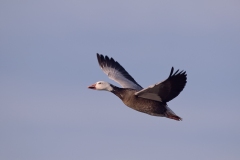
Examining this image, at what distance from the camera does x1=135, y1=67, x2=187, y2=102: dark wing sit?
23.2 m

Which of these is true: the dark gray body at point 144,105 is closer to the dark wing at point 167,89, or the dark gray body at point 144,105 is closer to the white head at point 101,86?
the dark wing at point 167,89

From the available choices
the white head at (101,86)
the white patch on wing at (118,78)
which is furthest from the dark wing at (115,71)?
the white head at (101,86)

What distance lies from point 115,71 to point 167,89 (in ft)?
20.7

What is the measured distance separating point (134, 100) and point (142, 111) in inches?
20.3

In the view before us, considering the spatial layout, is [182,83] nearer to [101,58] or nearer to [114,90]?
[114,90]

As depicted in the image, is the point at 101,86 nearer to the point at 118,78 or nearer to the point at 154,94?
the point at 118,78

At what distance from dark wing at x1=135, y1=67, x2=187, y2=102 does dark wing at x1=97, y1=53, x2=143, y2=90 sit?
13.4 feet

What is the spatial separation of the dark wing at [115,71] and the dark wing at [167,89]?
410cm

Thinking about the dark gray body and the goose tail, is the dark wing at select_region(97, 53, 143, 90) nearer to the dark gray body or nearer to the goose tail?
the dark gray body

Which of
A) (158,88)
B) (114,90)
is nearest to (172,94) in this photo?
(158,88)

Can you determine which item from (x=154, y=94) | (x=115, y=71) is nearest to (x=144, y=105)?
(x=154, y=94)

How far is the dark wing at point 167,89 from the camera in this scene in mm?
23172

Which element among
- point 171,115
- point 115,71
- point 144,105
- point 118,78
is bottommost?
point 171,115

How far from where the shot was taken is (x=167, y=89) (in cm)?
2366
